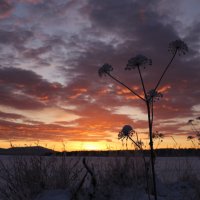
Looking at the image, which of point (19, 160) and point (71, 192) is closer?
point (71, 192)

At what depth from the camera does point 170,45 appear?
4324mm

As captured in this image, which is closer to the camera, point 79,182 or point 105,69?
point 105,69

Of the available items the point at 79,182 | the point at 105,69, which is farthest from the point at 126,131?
the point at 79,182

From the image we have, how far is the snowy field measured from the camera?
6.66 m

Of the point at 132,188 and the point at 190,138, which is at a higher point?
the point at 190,138

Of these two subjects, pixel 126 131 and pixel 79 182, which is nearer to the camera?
pixel 126 131

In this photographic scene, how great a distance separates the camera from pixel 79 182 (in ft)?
24.4

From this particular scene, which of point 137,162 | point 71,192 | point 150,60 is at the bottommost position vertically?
point 71,192

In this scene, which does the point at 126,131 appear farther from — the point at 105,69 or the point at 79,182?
the point at 79,182

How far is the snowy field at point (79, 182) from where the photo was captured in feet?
21.9

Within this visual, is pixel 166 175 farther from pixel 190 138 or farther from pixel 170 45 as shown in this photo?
pixel 170 45

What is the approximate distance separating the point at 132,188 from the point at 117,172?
2.48 ft

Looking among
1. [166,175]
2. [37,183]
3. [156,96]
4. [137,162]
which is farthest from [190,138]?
[156,96]

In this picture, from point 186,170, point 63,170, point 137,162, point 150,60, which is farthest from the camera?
point 186,170
